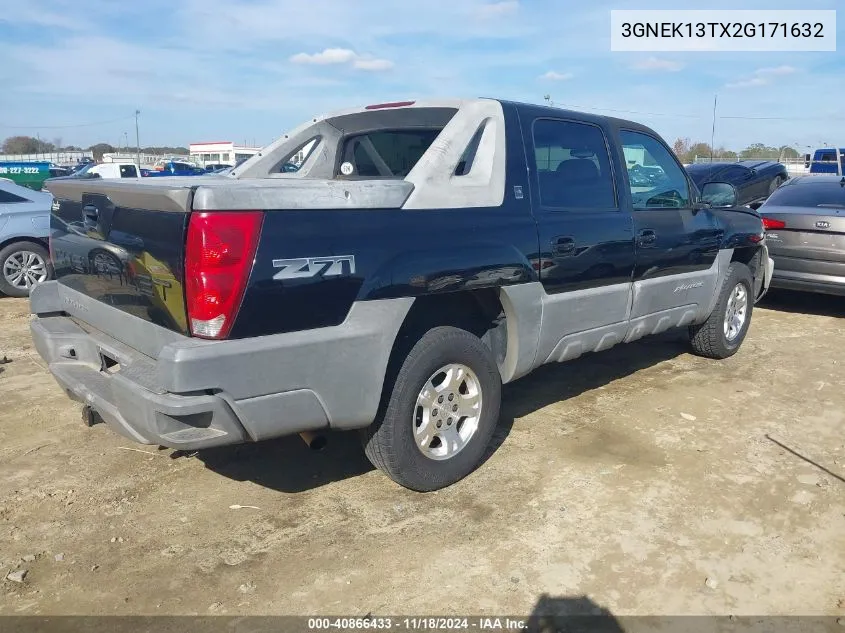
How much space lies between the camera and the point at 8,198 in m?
8.64

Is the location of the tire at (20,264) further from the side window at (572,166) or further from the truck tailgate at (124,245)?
the side window at (572,166)

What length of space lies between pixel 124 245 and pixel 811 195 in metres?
7.70

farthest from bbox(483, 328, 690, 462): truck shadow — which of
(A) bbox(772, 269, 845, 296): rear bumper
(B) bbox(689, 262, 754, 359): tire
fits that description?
(A) bbox(772, 269, 845, 296): rear bumper

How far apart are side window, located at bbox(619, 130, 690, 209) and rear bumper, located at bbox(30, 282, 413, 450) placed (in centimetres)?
241

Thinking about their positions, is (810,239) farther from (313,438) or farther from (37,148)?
(37,148)

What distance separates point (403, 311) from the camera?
3.18 meters

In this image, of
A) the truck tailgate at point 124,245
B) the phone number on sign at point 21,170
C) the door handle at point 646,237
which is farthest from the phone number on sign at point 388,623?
A: the phone number on sign at point 21,170

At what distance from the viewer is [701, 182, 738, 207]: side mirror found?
554cm

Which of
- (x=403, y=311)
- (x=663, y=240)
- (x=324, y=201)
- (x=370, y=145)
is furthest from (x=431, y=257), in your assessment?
(x=663, y=240)

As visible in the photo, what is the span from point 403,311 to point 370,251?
0.34m

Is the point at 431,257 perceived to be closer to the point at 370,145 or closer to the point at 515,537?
the point at 515,537

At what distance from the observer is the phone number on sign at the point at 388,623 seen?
260cm

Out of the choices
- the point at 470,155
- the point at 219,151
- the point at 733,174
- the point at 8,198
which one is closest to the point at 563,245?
the point at 470,155

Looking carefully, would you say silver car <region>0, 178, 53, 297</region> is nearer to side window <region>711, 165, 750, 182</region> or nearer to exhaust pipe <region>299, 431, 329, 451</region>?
exhaust pipe <region>299, 431, 329, 451</region>
